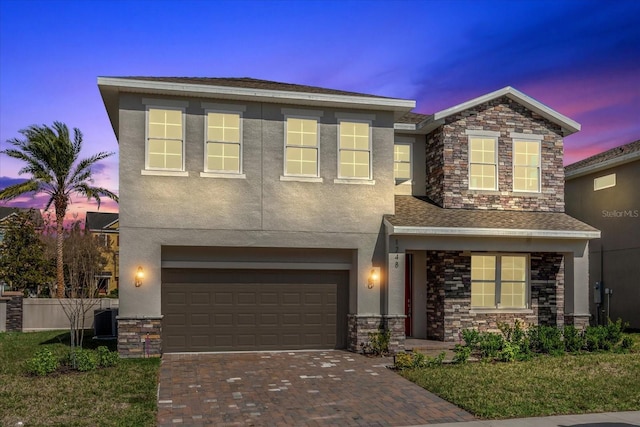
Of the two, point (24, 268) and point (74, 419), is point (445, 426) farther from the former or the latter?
point (24, 268)

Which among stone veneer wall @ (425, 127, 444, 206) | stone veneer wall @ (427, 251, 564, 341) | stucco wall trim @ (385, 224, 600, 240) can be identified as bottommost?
stone veneer wall @ (427, 251, 564, 341)

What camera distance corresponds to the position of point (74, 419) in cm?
926

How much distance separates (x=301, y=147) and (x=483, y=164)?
19.0 ft

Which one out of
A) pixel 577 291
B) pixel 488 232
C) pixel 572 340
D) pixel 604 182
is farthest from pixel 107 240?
pixel 572 340

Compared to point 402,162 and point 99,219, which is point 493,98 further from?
point 99,219

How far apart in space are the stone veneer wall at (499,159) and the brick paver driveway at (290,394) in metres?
5.95

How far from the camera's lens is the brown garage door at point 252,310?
15.7 metres

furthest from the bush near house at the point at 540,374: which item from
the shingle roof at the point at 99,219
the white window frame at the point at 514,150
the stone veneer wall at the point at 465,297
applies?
the shingle roof at the point at 99,219

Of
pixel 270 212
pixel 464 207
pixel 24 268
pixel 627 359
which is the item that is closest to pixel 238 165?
pixel 270 212

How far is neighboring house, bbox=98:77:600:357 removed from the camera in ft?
49.6

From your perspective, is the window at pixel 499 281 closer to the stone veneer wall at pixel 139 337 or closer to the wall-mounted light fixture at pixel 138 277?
the stone veneer wall at pixel 139 337

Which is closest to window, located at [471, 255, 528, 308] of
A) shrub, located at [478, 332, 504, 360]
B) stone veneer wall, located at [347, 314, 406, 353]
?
stone veneer wall, located at [347, 314, 406, 353]

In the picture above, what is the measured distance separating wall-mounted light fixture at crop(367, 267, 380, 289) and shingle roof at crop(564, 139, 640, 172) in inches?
427

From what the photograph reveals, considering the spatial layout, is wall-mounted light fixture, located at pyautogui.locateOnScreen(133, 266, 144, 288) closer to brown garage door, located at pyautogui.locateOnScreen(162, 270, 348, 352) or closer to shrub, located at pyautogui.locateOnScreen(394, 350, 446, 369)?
brown garage door, located at pyautogui.locateOnScreen(162, 270, 348, 352)
